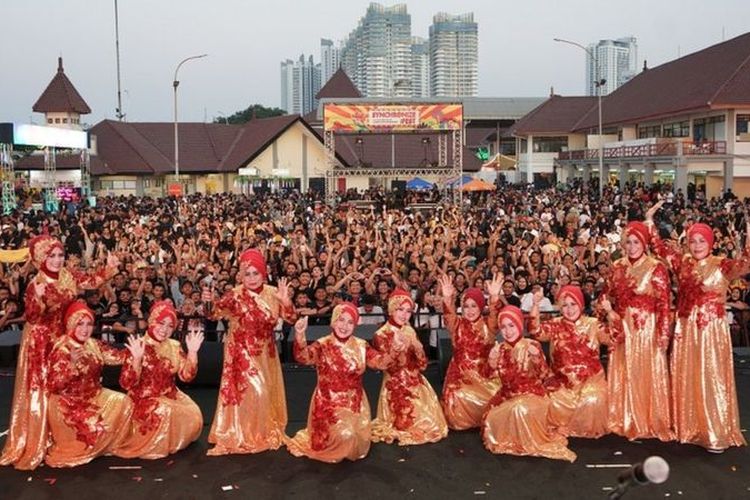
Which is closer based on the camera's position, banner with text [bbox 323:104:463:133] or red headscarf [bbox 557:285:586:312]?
red headscarf [bbox 557:285:586:312]

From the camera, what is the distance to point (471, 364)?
264 inches

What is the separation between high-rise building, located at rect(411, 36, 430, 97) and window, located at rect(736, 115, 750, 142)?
11437 centimetres

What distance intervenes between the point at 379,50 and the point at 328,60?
57.7 feet

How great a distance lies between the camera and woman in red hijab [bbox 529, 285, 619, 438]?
6.34 metres

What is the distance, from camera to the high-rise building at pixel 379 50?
142m

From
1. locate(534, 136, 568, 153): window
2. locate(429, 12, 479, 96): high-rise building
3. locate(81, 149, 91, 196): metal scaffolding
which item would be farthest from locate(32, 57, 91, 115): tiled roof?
locate(429, 12, 479, 96): high-rise building

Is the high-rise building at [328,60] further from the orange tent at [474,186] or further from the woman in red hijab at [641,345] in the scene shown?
the woman in red hijab at [641,345]

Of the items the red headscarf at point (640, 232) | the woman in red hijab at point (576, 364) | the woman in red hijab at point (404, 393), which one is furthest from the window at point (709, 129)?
the woman in red hijab at point (404, 393)

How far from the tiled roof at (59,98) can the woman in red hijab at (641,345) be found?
38538 mm

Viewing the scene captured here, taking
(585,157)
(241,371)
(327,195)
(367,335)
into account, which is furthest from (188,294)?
(585,157)

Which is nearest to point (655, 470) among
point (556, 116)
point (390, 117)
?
point (390, 117)

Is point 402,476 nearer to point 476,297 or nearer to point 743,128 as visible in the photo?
point 476,297

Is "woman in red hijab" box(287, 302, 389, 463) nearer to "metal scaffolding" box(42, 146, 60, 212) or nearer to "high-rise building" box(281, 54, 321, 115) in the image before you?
"metal scaffolding" box(42, 146, 60, 212)

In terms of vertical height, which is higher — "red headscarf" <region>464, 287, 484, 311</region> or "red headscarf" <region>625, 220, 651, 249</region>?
"red headscarf" <region>625, 220, 651, 249</region>
